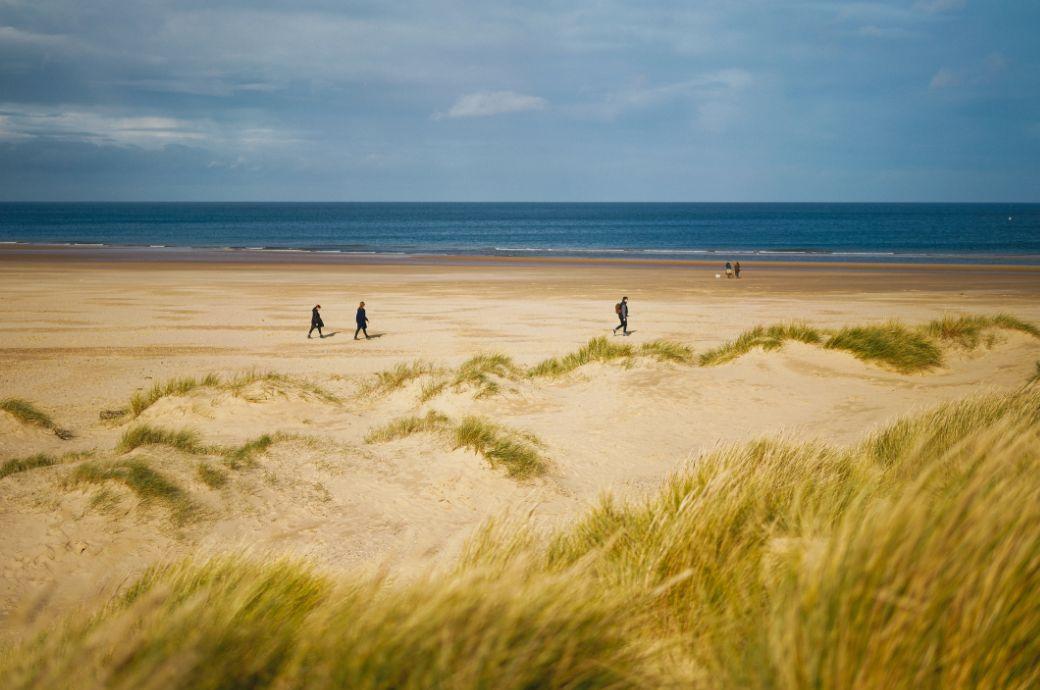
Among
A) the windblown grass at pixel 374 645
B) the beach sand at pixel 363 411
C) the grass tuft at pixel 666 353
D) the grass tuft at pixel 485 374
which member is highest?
the windblown grass at pixel 374 645

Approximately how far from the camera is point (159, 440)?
8953 mm

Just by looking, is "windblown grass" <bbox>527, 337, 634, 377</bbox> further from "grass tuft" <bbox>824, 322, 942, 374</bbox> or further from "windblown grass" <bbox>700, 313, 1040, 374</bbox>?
"grass tuft" <bbox>824, 322, 942, 374</bbox>

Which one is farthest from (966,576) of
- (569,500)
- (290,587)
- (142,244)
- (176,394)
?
(142,244)

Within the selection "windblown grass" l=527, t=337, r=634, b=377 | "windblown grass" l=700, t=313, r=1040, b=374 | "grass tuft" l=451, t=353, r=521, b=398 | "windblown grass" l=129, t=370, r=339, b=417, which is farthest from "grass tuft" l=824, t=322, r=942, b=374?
"windblown grass" l=129, t=370, r=339, b=417

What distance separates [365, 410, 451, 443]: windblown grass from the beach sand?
225 millimetres

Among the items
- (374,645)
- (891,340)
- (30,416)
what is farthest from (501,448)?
(891,340)

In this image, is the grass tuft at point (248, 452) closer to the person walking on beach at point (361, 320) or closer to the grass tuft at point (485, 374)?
the grass tuft at point (485, 374)

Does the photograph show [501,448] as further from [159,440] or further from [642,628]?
[642,628]

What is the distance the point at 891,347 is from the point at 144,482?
13326mm

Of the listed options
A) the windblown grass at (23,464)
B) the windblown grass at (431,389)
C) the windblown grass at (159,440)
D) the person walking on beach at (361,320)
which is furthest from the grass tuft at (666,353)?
the windblown grass at (23,464)

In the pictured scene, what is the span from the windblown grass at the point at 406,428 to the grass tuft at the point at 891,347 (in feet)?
28.4

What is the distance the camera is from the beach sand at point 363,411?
272 inches

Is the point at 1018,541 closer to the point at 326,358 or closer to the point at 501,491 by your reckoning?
the point at 501,491

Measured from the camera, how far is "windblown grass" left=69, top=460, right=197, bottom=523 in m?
7.33
